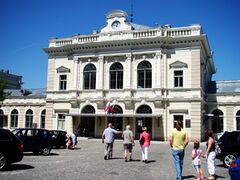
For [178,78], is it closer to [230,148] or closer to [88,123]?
[88,123]

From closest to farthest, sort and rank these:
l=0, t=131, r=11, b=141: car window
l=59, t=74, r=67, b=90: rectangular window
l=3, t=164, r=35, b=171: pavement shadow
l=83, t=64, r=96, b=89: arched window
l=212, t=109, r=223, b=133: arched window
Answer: l=0, t=131, r=11, b=141: car window < l=3, t=164, r=35, b=171: pavement shadow < l=212, t=109, r=223, b=133: arched window < l=83, t=64, r=96, b=89: arched window < l=59, t=74, r=67, b=90: rectangular window

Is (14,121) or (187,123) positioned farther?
(14,121)

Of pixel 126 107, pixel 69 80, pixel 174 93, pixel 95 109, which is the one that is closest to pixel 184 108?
pixel 174 93

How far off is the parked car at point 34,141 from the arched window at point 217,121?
911 inches

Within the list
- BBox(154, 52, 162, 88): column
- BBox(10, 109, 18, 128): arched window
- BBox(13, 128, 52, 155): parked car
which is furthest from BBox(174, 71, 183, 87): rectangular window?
BBox(10, 109, 18, 128): arched window

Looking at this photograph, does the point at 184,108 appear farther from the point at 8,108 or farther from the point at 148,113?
the point at 8,108

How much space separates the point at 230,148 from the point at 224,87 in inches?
1033

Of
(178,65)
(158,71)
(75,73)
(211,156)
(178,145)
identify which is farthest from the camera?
(75,73)

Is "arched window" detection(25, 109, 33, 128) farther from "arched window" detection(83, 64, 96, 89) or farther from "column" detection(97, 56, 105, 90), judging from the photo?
"column" detection(97, 56, 105, 90)

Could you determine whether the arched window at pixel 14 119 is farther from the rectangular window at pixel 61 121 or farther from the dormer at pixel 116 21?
the dormer at pixel 116 21

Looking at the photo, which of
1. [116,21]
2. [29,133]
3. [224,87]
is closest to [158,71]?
[116,21]

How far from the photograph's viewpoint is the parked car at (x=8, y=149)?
12.0m

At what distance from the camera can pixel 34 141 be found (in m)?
18.7

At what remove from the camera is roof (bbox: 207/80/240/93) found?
125ft
